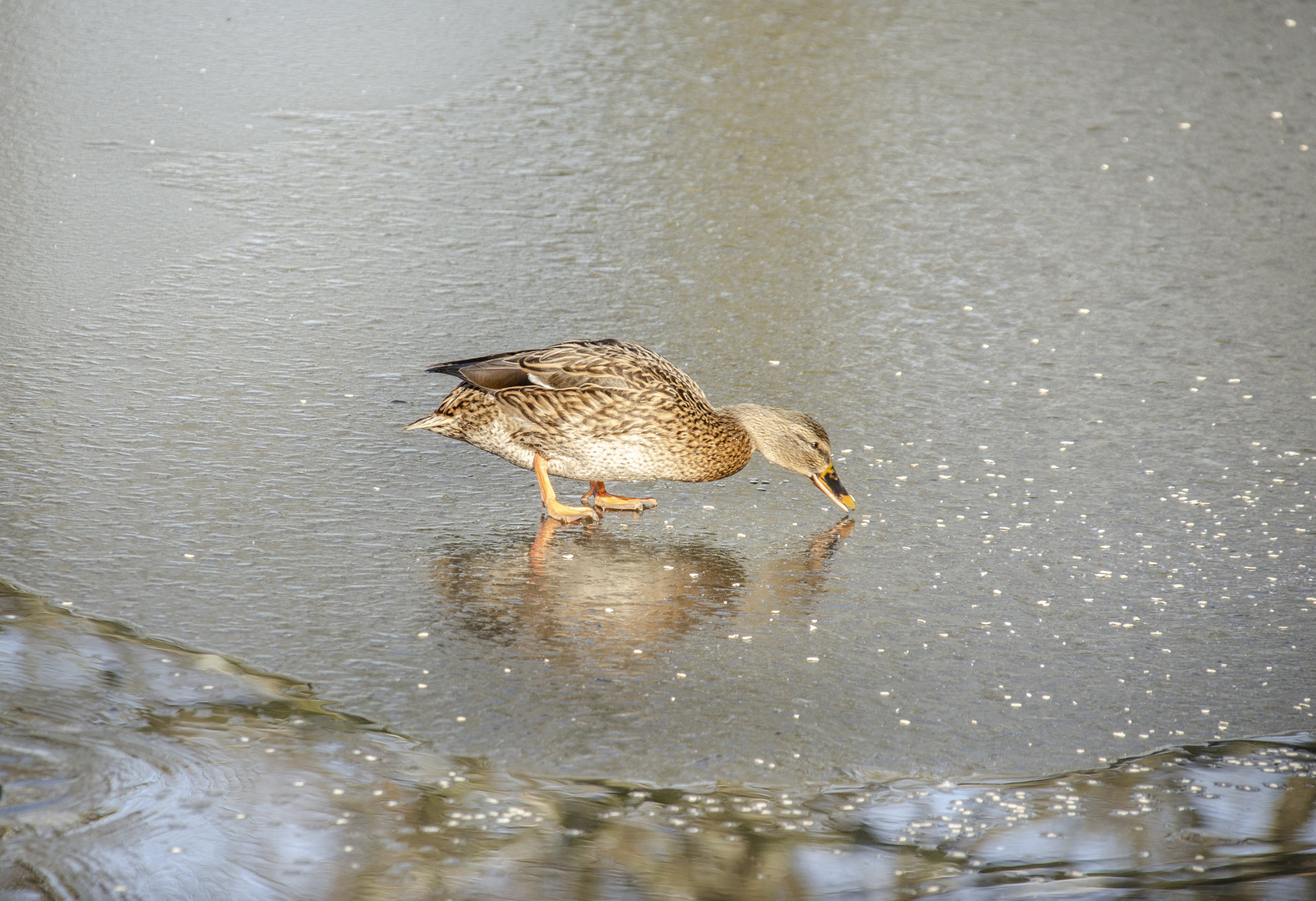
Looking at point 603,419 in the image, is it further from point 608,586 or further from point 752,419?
point 608,586

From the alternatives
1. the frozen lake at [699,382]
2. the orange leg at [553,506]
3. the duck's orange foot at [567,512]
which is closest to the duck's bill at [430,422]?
the frozen lake at [699,382]

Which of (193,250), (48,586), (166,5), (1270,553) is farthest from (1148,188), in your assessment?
(166,5)

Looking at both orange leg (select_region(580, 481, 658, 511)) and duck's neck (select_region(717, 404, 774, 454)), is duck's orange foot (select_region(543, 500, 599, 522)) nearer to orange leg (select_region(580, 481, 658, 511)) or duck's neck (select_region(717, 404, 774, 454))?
orange leg (select_region(580, 481, 658, 511))

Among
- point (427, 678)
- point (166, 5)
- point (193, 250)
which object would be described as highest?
point (166, 5)

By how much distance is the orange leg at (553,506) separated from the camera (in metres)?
4.42

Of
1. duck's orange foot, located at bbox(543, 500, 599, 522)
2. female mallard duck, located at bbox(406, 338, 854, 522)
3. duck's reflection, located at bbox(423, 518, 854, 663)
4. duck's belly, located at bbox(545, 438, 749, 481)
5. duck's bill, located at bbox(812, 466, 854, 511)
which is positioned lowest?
duck's reflection, located at bbox(423, 518, 854, 663)

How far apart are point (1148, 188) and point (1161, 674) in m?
4.49

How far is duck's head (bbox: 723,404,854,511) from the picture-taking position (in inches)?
173

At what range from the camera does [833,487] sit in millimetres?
4406

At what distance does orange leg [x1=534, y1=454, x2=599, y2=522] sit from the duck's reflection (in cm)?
3

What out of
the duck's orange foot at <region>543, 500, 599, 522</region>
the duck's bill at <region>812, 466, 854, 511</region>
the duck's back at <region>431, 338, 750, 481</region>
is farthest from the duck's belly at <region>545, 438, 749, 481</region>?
the duck's bill at <region>812, 466, 854, 511</region>

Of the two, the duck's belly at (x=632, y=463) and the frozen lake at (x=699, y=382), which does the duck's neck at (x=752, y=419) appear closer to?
the duck's belly at (x=632, y=463)

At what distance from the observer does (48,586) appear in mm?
3682

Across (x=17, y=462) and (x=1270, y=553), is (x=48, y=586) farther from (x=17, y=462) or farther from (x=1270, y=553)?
(x=1270, y=553)
